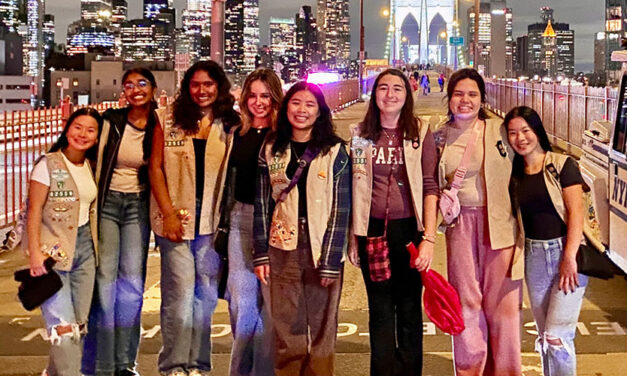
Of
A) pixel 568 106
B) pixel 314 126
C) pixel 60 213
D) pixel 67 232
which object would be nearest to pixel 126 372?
pixel 67 232

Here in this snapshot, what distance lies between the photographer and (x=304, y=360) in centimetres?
470

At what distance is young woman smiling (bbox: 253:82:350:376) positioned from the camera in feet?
15.0

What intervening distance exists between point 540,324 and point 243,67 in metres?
166

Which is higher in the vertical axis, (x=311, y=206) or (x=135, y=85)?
(x=135, y=85)

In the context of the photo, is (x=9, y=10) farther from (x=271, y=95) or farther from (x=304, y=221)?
(x=304, y=221)

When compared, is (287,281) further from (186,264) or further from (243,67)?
(243,67)

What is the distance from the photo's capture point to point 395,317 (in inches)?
187

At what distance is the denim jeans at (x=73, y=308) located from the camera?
15.4ft

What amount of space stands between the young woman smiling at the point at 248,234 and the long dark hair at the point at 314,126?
0.13 meters

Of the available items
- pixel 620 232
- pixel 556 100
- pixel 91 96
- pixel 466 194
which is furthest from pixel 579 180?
pixel 91 96

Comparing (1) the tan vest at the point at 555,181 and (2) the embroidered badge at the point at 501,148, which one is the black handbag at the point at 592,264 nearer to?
(1) the tan vest at the point at 555,181

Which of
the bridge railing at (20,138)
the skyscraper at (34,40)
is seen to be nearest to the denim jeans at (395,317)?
the bridge railing at (20,138)

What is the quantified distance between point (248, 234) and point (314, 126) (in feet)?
2.62

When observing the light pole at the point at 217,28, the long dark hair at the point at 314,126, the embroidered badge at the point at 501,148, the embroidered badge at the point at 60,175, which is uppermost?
the light pole at the point at 217,28
